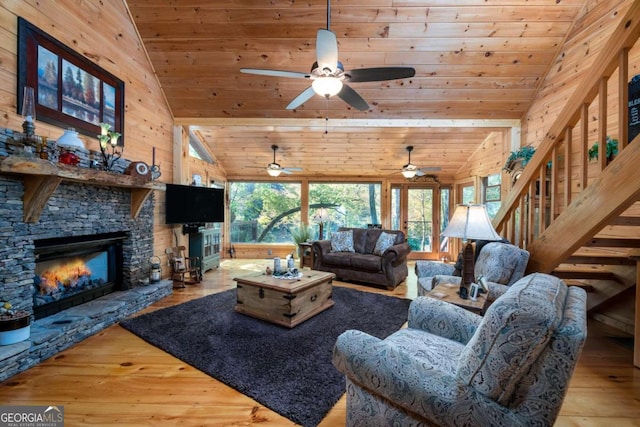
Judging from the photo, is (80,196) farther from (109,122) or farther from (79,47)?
(79,47)

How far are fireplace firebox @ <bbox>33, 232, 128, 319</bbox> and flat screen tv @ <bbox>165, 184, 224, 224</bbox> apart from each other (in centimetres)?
87

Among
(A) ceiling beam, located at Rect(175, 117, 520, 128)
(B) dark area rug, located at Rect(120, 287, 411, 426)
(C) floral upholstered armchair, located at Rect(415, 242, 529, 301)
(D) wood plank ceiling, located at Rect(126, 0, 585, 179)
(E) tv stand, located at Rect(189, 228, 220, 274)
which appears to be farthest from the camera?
(E) tv stand, located at Rect(189, 228, 220, 274)

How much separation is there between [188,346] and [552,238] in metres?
3.32

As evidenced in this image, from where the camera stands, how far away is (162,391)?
187 centimetres

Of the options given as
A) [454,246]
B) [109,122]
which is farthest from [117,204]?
[454,246]

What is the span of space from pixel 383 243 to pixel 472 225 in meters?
2.75

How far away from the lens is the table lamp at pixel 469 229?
7.04ft

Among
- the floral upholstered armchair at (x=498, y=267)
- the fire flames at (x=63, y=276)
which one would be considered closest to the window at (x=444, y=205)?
the floral upholstered armchair at (x=498, y=267)

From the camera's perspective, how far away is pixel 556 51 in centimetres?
352

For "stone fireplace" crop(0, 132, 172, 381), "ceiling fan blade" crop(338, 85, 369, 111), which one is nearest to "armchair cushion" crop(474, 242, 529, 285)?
"ceiling fan blade" crop(338, 85, 369, 111)

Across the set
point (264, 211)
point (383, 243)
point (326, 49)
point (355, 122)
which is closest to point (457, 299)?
point (326, 49)

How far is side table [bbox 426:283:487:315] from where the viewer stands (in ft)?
6.57

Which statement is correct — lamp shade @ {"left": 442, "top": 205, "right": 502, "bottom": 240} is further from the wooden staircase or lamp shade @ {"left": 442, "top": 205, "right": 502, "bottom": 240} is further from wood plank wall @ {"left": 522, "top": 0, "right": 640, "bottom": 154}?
wood plank wall @ {"left": 522, "top": 0, "right": 640, "bottom": 154}

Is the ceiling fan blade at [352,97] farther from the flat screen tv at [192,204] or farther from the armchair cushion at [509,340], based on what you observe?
the flat screen tv at [192,204]
